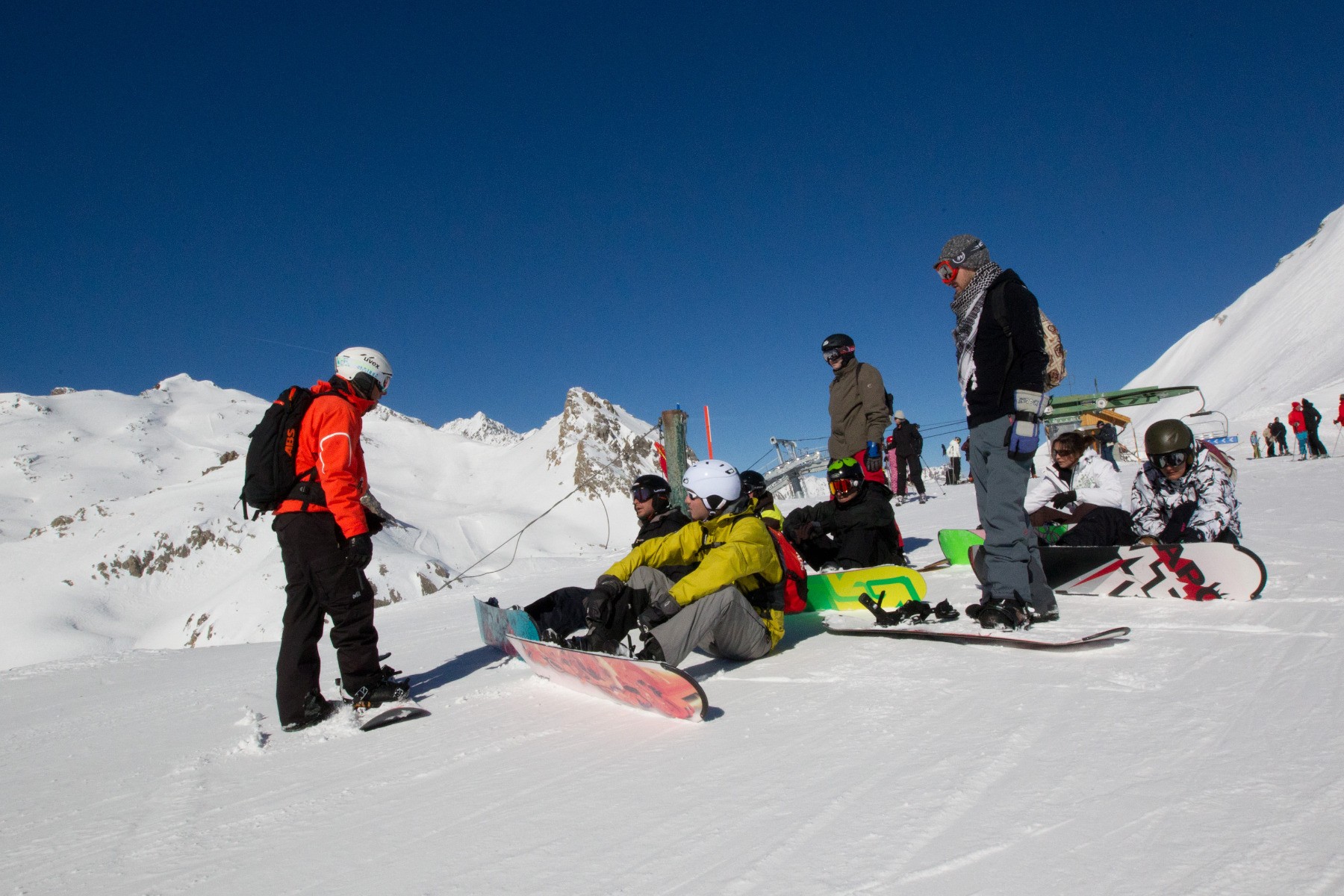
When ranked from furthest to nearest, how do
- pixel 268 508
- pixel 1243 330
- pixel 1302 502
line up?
pixel 1243 330
pixel 1302 502
pixel 268 508

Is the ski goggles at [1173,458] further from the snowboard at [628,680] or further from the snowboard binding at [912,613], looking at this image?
the snowboard at [628,680]

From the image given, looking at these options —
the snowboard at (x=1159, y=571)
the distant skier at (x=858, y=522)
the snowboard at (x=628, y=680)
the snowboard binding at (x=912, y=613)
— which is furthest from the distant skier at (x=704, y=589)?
the distant skier at (x=858, y=522)

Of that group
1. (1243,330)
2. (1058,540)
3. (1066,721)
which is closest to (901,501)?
(1058,540)

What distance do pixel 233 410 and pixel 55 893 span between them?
235 feet

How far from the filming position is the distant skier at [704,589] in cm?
317

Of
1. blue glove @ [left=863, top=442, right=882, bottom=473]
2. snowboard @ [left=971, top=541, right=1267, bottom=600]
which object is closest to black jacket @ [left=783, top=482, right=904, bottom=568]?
blue glove @ [left=863, top=442, right=882, bottom=473]

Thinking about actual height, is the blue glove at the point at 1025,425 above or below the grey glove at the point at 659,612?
above

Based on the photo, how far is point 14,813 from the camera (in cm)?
251

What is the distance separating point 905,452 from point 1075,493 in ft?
26.5

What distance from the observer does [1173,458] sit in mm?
4539

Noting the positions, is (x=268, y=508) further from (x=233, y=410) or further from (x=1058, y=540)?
(x=233, y=410)

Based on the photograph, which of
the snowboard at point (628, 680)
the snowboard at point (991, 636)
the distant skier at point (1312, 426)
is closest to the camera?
the snowboard at point (628, 680)

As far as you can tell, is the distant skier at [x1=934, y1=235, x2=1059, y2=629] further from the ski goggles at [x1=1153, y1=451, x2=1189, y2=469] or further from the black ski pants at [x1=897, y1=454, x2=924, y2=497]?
the black ski pants at [x1=897, y1=454, x2=924, y2=497]

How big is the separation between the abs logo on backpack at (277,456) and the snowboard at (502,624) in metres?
1.40
